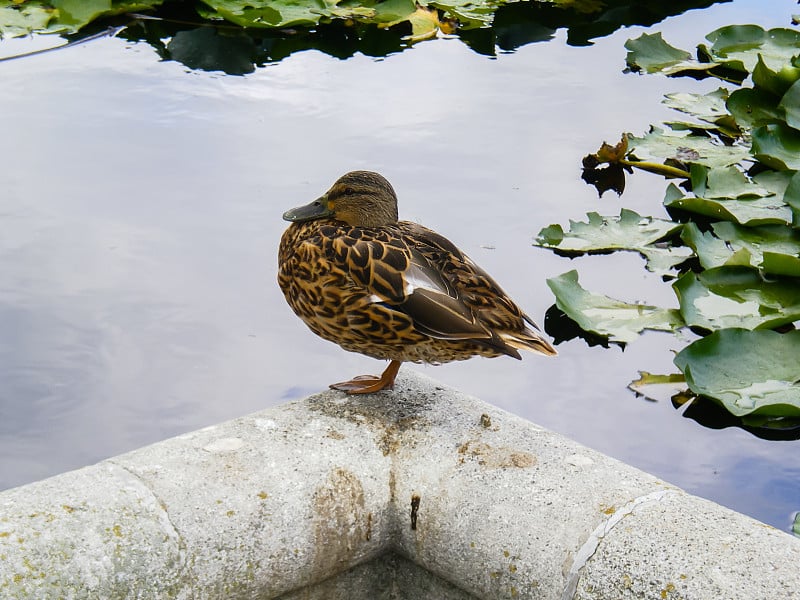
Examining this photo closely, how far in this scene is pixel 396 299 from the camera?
254cm

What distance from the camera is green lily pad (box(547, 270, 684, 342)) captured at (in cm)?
338

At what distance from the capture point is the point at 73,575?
1.88 m

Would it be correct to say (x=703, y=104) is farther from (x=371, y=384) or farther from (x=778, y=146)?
(x=371, y=384)

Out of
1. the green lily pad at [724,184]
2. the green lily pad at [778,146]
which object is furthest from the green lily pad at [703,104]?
the green lily pad at [724,184]

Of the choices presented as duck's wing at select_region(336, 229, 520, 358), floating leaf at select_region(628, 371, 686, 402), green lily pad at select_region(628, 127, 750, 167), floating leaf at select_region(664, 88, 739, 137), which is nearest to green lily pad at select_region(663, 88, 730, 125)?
floating leaf at select_region(664, 88, 739, 137)

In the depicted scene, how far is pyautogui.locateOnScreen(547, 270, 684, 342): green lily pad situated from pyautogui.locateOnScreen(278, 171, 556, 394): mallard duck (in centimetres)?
71

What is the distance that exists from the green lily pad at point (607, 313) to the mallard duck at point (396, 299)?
71 cm

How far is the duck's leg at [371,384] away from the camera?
2605 millimetres

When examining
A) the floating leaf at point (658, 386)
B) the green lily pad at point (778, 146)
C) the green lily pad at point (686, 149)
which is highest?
the green lily pad at point (778, 146)

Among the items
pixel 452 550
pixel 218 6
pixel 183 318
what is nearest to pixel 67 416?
pixel 183 318

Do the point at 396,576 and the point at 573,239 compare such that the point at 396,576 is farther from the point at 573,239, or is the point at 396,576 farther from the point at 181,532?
the point at 573,239

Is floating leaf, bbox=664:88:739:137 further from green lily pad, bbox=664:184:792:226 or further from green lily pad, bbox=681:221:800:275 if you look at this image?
green lily pad, bbox=681:221:800:275

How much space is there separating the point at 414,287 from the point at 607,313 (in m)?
1.16

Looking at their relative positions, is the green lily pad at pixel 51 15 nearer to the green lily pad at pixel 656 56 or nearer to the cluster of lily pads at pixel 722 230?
the green lily pad at pixel 656 56
